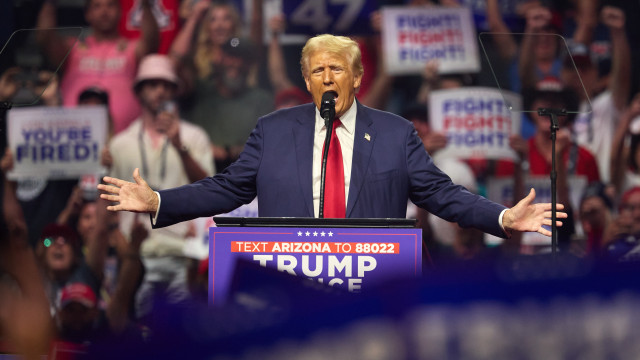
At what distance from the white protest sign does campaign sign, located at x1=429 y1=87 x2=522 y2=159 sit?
0.20m

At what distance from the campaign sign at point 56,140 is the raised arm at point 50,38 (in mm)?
540

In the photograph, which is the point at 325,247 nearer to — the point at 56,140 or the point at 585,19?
the point at 56,140

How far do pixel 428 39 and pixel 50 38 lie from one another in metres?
2.70

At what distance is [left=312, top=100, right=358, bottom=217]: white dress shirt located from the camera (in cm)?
265

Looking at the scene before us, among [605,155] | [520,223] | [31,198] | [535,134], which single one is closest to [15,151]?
[31,198]

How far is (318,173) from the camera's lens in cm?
265

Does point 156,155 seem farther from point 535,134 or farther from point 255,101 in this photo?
point 535,134

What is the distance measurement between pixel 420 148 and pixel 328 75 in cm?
37

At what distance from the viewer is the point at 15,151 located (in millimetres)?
6508

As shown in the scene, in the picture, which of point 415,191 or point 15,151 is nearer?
point 415,191

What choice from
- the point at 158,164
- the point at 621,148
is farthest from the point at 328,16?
the point at 621,148

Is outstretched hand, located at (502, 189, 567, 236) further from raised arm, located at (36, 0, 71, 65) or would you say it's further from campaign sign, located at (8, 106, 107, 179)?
campaign sign, located at (8, 106, 107, 179)

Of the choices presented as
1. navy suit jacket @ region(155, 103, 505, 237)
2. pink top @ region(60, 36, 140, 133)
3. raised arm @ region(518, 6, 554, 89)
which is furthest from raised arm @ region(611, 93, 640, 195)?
navy suit jacket @ region(155, 103, 505, 237)

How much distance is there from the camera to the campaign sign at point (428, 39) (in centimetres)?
654
